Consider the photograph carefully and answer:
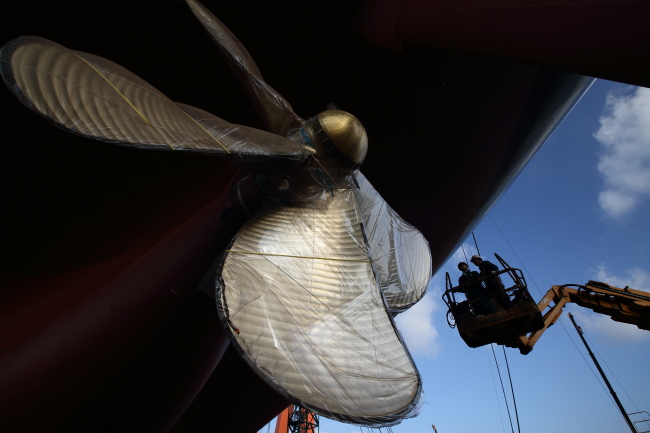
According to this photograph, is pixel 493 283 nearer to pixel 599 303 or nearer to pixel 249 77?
pixel 599 303

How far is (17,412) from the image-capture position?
2.88m

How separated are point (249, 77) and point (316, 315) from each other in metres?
1.85

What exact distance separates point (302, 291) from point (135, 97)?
1472mm

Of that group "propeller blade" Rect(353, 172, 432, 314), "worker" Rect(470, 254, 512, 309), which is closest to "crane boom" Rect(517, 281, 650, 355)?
"worker" Rect(470, 254, 512, 309)

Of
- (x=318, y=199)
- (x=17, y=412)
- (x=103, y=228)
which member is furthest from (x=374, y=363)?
(x=103, y=228)

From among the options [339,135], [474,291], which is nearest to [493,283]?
[474,291]

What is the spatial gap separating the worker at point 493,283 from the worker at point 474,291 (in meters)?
0.10

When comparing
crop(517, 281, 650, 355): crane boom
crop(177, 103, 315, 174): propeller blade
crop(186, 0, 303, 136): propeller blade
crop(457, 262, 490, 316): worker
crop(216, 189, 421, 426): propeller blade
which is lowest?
crop(517, 281, 650, 355): crane boom

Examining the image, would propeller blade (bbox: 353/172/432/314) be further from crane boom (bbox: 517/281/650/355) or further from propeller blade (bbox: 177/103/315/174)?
crane boom (bbox: 517/281/650/355)

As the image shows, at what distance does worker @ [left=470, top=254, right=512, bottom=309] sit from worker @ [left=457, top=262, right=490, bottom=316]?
0.33 feet

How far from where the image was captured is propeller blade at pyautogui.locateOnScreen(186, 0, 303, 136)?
8.38 feet

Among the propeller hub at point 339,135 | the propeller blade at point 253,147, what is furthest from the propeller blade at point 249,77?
the propeller blade at point 253,147

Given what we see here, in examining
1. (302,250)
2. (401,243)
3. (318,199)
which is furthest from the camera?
(401,243)

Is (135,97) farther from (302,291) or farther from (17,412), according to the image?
(17,412)
